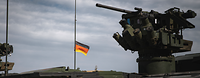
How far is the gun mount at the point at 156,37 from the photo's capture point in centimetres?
2186

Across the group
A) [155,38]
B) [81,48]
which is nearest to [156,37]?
[155,38]

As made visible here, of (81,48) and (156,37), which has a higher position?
(156,37)

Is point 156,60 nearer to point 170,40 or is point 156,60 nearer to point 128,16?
point 170,40

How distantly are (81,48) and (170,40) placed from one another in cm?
1071

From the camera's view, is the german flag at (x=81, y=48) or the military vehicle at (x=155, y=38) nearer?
the military vehicle at (x=155, y=38)

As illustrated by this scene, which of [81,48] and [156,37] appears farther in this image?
[81,48]

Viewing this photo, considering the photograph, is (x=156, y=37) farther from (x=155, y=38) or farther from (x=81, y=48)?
(x=81, y=48)

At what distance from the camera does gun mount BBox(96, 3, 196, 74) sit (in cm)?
2186

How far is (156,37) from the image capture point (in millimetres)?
21578

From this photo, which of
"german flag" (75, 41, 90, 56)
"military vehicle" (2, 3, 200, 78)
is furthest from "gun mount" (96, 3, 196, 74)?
"german flag" (75, 41, 90, 56)

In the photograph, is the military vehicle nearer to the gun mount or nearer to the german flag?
the gun mount

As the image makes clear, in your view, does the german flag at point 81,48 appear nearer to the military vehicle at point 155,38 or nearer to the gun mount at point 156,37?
the military vehicle at point 155,38

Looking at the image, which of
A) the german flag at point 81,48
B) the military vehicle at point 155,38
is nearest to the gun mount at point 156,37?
the military vehicle at point 155,38

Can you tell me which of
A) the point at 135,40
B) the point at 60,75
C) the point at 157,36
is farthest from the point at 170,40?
the point at 60,75
